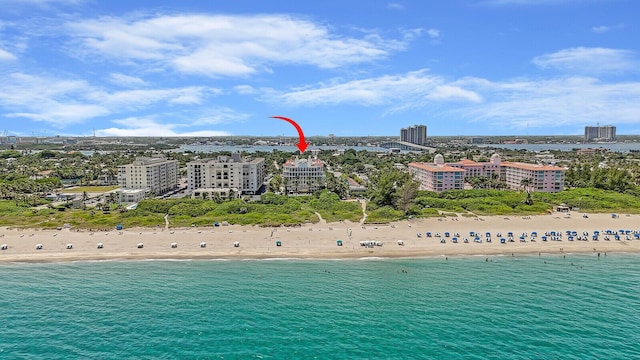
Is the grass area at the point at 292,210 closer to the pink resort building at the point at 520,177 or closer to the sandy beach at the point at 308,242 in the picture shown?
the sandy beach at the point at 308,242

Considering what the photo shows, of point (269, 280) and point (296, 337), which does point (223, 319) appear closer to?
point (296, 337)

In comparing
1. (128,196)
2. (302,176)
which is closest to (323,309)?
(128,196)

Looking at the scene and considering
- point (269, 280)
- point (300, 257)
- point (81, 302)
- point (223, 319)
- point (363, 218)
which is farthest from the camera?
point (363, 218)

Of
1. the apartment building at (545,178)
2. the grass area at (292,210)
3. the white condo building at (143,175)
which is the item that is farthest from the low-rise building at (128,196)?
the apartment building at (545,178)

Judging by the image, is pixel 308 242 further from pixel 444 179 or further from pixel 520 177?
pixel 520 177

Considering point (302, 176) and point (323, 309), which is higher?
point (302, 176)

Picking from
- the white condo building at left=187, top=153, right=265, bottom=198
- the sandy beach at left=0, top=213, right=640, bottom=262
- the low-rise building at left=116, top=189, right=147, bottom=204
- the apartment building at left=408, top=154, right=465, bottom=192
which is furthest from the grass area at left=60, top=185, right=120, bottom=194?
the apartment building at left=408, top=154, right=465, bottom=192

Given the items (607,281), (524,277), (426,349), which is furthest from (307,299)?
(607,281)
